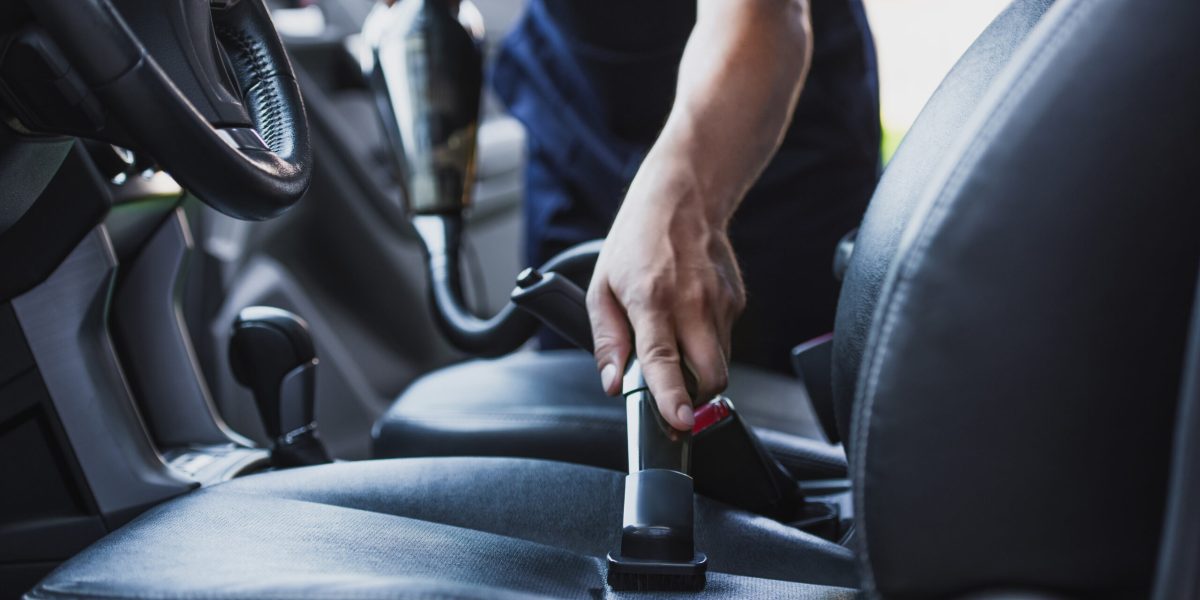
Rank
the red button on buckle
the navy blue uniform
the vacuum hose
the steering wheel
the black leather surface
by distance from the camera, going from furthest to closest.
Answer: the navy blue uniform, the vacuum hose, the red button on buckle, the steering wheel, the black leather surface

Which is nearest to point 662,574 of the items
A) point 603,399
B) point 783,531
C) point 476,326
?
point 783,531

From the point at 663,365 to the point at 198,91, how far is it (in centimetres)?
31

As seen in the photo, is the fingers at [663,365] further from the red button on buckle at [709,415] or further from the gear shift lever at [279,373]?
the gear shift lever at [279,373]

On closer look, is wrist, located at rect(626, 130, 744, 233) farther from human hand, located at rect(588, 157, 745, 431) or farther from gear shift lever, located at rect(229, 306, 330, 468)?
gear shift lever, located at rect(229, 306, 330, 468)

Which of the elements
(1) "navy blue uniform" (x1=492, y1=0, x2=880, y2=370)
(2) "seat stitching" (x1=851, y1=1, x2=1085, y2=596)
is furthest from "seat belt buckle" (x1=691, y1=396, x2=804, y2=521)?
(1) "navy blue uniform" (x1=492, y1=0, x2=880, y2=370)

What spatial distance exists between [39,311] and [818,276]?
2.95ft

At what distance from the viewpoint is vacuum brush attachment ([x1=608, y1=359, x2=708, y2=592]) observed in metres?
0.55

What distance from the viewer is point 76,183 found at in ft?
2.30

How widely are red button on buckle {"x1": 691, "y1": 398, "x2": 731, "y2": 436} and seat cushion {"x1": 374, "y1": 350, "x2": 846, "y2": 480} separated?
165 millimetres

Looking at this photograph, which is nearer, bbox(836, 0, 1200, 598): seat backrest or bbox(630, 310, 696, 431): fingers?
bbox(836, 0, 1200, 598): seat backrest

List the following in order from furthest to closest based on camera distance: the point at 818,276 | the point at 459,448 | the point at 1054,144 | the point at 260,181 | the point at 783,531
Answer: the point at 818,276
the point at 459,448
the point at 783,531
the point at 260,181
the point at 1054,144

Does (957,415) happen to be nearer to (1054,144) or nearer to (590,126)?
(1054,144)

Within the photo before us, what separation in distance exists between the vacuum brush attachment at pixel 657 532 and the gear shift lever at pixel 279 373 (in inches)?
14.5

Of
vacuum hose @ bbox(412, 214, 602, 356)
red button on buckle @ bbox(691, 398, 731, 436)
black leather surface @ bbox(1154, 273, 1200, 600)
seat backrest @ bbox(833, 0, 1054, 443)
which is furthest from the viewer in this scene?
vacuum hose @ bbox(412, 214, 602, 356)
